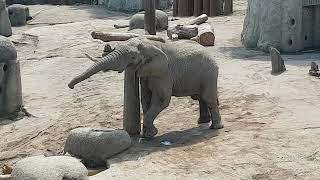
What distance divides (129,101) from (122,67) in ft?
3.32

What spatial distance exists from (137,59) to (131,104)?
991mm

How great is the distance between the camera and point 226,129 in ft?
28.7

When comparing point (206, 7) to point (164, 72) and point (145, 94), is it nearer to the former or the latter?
point (145, 94)

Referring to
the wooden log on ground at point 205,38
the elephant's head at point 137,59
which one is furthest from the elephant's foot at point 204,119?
the wooden log on ground at point 205,38

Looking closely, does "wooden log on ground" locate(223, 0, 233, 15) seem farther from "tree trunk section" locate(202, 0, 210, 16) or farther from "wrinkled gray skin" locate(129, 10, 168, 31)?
"wrinkled gray skin" locate(129, 10, 168, 31)

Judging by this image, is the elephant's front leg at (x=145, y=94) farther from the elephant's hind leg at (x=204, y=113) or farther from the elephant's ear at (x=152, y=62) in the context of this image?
the elephant's hind leg at (x=204, y=113)

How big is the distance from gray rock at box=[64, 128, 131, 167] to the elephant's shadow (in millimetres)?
120

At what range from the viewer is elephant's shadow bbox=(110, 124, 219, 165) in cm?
779

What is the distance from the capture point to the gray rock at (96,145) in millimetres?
7812

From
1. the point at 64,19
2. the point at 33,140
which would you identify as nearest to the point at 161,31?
the point at 64,19

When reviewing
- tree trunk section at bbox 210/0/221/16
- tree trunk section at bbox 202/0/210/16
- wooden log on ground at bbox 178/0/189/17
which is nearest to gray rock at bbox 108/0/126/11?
wooden log on ground at bbox 178/0/189/17

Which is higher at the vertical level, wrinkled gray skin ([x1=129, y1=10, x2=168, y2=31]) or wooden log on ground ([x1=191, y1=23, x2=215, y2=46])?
wrinkled gray skin ([x1=129, y1=10, x2=168, y2=31])

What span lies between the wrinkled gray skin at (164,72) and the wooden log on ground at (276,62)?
3.35m

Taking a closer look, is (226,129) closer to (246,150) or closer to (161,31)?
(246,150)
